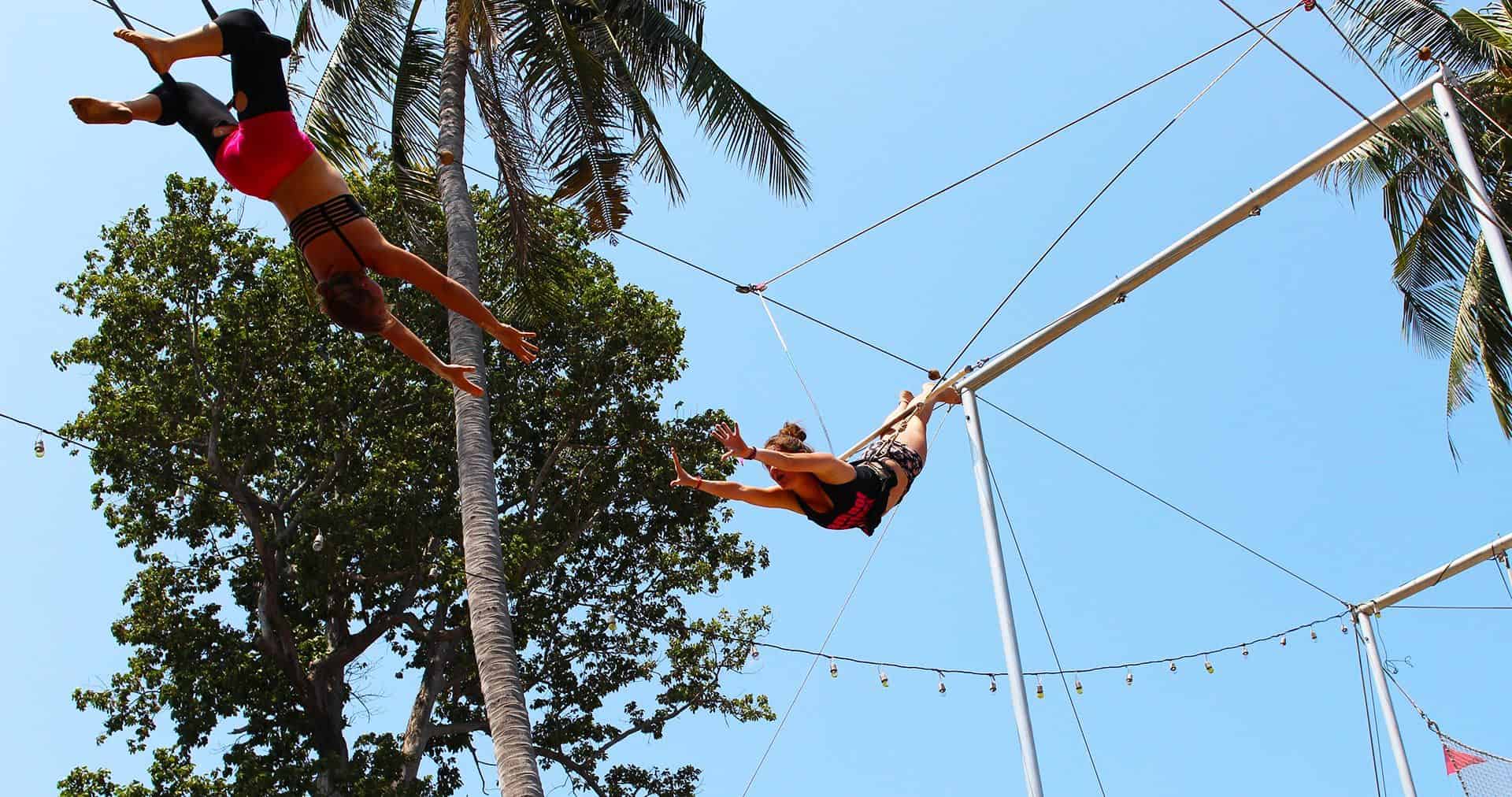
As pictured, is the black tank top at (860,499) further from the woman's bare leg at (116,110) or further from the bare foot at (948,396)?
the woman's bare leg at (116,110)

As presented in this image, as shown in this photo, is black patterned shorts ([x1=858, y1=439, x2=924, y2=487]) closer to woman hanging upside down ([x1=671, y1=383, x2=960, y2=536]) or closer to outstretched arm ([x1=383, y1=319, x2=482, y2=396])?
woman hanging upside down ([x1=671, y1=383, x2=960, y2=536])

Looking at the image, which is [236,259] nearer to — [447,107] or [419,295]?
[419,295]

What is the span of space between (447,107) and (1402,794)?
10.6 meters

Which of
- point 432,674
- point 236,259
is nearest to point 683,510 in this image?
point 432,674

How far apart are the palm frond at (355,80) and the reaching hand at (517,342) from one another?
5595 mm

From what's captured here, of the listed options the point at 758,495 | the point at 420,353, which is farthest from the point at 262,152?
the point at 758,495

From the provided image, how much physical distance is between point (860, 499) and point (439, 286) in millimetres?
2342

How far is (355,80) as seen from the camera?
11367 mm

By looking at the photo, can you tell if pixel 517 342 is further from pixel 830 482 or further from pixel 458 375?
pixel 830 482

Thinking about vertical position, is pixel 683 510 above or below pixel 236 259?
below

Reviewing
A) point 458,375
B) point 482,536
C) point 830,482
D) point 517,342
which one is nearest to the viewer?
point 517,342

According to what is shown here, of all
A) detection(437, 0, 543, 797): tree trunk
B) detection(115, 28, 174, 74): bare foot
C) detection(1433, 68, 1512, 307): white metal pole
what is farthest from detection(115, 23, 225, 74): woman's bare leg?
detection(1433, 68, 1512, 307): white metal pole

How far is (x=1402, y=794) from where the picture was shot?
13.2 meters

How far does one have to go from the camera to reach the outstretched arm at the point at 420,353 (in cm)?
557
